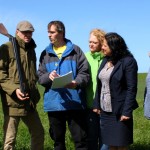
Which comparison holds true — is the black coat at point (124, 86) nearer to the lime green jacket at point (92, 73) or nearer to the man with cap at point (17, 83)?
the lime green jacket at point (92, 73)

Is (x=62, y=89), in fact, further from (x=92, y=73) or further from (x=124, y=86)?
(x=124, y=86)

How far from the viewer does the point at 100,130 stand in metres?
6.88

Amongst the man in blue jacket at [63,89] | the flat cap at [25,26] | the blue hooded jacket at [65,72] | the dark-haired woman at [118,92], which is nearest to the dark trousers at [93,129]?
the man in blue jacket at [63,89]

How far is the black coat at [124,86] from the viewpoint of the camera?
6043 mm

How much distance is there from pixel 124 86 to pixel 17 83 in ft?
4.99

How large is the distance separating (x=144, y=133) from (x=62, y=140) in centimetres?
323

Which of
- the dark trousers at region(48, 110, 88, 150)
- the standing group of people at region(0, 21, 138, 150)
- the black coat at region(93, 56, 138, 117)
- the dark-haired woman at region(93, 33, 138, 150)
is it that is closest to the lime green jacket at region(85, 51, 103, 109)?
the standing group of people at region(0, 21, 138, 150)

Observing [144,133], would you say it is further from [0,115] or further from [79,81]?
[0,115]

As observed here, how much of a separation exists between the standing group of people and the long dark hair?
0.07 feet

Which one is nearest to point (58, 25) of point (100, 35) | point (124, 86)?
point (100, 35)

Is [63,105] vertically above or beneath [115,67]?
beneath

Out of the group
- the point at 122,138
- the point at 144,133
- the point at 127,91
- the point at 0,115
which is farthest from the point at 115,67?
the point at 0,115

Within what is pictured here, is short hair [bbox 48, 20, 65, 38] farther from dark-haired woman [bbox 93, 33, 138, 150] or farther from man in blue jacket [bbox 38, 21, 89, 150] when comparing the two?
dark-haired woman [bbox 93, 33, 138, 150]

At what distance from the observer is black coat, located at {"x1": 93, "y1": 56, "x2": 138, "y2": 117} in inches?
238
